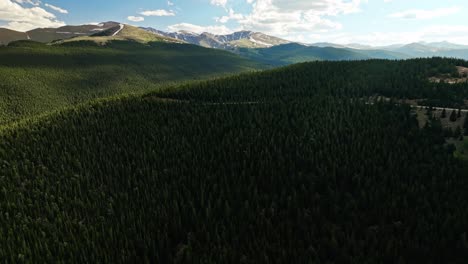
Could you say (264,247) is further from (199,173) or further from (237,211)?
(199,173)

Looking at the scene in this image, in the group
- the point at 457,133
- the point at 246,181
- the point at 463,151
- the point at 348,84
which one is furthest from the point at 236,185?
the point at 348,84

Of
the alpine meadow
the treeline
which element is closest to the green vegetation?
the alpine meadow

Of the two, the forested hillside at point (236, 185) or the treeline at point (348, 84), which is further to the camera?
the treeline at point (348, 84)

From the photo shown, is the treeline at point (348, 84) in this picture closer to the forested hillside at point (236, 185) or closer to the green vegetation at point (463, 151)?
the forested hillside at point (236, 185)

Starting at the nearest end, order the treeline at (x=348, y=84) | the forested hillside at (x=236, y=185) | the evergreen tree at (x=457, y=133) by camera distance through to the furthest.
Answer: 1. the forested hillside at (x=236, y=185)
2. the evergreen tree at (x=457, y=133)
3. the treeline at (x=348, y=84)

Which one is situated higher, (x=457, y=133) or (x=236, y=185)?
(x=457, y=133)

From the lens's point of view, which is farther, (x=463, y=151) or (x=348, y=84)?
(x=348, y=84)

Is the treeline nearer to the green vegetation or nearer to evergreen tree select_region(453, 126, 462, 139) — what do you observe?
evergreen tree select_region(453, 126, 462, 139)

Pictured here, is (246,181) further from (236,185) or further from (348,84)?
(348,84)

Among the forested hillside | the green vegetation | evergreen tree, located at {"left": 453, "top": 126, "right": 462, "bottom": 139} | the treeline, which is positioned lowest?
the forested hillside

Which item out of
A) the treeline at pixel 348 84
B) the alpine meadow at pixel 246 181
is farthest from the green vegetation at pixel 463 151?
the treeline at pixel 348 84
